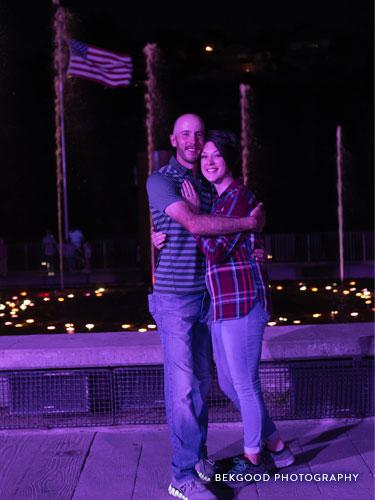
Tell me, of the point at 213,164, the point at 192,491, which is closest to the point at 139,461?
the point at 192,491

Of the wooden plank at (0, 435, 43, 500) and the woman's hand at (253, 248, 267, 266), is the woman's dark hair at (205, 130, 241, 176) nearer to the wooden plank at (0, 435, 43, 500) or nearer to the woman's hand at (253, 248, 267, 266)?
the woman's hand at (253, 248, 267, 266)

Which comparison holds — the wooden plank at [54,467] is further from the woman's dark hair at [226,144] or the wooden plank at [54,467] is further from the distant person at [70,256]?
the distant person at [70,256]

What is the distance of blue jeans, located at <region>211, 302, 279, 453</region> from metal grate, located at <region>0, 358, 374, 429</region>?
1046 mm

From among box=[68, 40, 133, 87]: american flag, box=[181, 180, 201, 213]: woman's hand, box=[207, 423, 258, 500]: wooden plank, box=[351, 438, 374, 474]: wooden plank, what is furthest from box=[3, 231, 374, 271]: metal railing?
box=[181, 180, 201, 213]: woman's hand

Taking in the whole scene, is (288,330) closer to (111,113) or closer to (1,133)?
(1,133)

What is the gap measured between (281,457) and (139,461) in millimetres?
892

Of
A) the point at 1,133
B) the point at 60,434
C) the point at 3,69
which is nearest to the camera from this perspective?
the point at 60,434

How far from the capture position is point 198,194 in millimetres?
4172

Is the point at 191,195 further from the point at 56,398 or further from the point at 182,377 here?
the point at 56,398

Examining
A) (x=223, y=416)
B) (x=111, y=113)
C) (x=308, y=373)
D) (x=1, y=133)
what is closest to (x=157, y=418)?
(x=223, y=416)

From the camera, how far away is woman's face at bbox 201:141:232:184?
4.16 metres

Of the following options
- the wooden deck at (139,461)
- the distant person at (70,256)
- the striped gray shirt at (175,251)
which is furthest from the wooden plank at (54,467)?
the distant person at (70,256)

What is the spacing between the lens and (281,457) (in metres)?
4.40

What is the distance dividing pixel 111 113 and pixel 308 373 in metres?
53.4
